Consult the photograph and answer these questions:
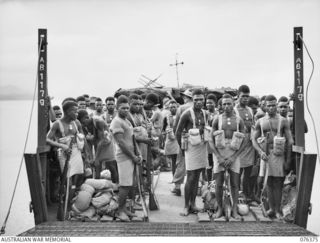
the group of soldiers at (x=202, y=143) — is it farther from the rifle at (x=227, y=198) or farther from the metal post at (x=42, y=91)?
the metal post at (x=42, y=91)

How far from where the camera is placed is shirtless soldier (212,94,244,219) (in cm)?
590

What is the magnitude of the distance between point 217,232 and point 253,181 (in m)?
2.57

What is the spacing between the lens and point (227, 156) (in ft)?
19.4

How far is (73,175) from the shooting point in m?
6.07

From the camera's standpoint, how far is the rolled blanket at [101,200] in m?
5.95

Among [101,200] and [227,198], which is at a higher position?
[101,200]

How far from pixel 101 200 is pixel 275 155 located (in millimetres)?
2453

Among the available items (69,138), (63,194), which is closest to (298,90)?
(69,138)

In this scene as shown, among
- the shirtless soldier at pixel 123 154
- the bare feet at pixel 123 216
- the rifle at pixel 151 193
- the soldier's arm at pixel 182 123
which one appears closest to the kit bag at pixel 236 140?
the soldier's arm at pixel 182 123

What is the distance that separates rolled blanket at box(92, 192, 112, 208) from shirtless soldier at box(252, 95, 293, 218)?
222 centimetres

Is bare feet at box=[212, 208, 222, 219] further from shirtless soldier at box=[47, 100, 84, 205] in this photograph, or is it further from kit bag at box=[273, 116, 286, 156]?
shirtless soldier at box=[47, 100, 84, 205]

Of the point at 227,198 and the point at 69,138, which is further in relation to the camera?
the point at 227,198

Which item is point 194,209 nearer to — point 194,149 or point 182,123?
point 194,149

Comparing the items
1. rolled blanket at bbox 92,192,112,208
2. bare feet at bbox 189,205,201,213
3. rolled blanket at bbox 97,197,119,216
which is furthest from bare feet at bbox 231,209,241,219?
rolled blanket at bbox 92,192,112,208
